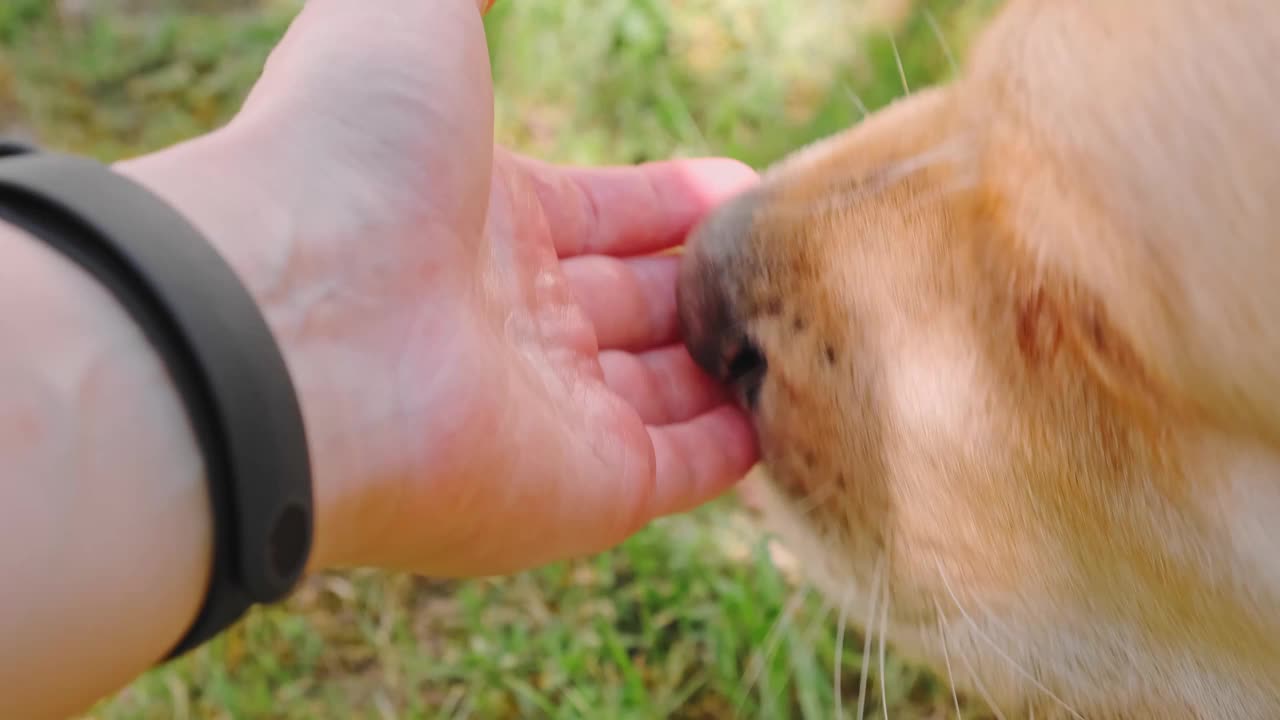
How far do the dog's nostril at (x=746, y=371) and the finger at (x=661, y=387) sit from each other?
168 millimetres

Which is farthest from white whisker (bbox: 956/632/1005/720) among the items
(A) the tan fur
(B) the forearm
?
(B) the forearm

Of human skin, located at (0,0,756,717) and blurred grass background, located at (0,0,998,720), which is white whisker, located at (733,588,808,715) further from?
human skin, located at (0,0,756,717)

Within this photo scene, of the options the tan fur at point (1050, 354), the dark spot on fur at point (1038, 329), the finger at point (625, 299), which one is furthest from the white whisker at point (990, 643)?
the finger at point (625, 299)

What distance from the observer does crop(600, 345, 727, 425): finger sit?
1767mm

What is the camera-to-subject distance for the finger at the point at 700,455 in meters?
1.67

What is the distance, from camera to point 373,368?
4.29 feet

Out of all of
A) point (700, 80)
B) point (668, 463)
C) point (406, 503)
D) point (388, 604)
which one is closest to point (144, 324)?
point (406, 503)

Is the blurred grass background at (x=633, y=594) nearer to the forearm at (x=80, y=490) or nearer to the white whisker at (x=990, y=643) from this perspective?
the white whisker at (x=990, y=643)

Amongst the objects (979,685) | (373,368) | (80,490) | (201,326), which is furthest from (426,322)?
(979,685)

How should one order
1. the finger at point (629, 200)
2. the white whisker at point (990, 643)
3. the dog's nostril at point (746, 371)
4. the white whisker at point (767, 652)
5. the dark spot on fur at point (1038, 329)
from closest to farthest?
the dark spot on fur at point (1038, 329) < the white whisker at point (990, 643) < the dog's nostril at point (746, 371) < the finger at point (629, 200) < the white whisker at point (767, 652)

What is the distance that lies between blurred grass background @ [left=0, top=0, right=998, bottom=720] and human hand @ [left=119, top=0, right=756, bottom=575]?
0.50 metres

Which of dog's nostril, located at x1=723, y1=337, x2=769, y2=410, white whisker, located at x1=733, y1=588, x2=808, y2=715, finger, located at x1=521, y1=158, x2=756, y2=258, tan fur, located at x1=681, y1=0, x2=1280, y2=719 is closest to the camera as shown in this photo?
tan fur, located at x1=681, y1=0, x2=1280, y2=719

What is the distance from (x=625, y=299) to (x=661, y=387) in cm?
17

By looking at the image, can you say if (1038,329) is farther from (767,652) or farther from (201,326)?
(767,652)
